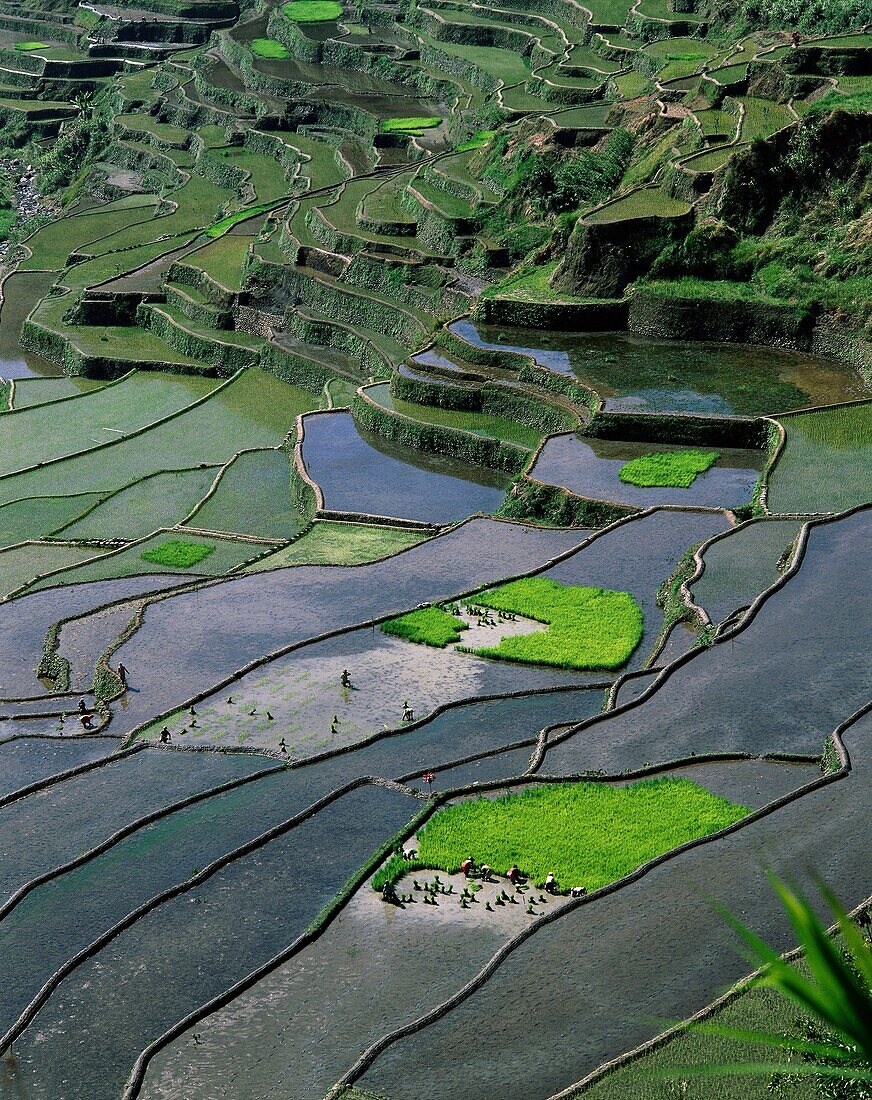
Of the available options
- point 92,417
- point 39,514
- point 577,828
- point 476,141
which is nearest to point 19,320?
point 92,417

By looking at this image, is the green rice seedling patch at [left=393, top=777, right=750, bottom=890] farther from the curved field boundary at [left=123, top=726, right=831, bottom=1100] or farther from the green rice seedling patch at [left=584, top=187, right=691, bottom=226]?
the green rice seedling patch at [left=584, top=187, right=691, bottom=226]

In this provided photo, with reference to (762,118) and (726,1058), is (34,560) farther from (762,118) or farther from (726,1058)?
(762,118)

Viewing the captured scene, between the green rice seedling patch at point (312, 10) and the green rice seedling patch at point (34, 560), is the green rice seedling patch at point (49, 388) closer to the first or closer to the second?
the green rice seedling patch at point (34, 560)

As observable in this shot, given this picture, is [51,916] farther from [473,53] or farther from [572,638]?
[473,53]

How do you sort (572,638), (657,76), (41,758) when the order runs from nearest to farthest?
A: (41,758) → (572,638) → (657,76)

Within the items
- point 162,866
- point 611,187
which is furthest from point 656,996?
point 611,187

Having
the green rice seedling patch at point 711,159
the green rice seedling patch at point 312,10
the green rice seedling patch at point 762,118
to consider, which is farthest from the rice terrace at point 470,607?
the green rice seedling patch at point 312,10
